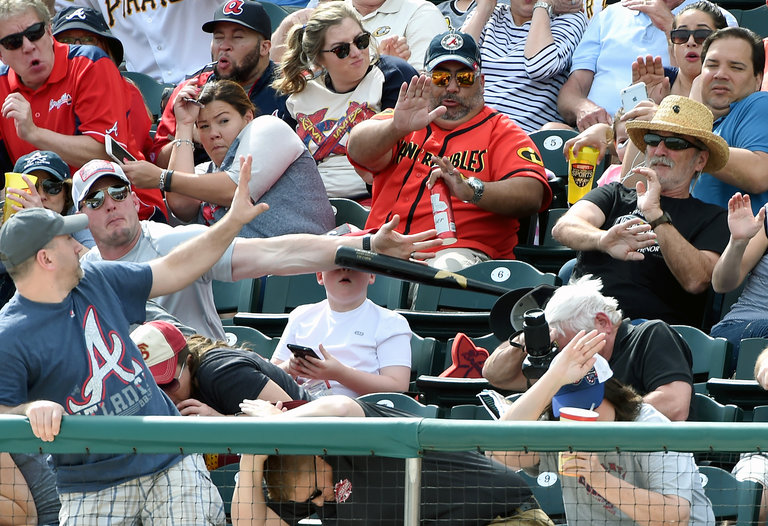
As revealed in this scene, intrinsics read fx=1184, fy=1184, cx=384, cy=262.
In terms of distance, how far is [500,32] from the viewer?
22.6 feet

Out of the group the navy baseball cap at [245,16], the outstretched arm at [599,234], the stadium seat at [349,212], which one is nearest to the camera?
the outstretched arm at [599,234]

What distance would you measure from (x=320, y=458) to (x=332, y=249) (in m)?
1.21

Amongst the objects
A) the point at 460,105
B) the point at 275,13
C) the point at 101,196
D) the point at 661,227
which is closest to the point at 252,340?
the point at 101,196

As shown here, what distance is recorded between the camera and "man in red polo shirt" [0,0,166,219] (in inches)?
237

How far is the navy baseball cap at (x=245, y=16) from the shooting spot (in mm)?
6477

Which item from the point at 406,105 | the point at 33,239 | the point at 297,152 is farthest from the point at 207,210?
the point at 33,239

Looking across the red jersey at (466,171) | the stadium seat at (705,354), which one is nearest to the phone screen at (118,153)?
the red jersey at (466,171)

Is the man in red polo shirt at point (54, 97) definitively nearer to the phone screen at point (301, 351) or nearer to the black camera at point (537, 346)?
the phone screen at point (301, 351)

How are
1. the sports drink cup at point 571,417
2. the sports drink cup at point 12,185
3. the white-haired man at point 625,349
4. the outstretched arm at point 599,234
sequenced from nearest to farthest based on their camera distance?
the sports drink cup at point 571,417 → the white-haired man at point 625,349 → the outstretched arm at point 599,234 → the sports drink cup at point 12,185

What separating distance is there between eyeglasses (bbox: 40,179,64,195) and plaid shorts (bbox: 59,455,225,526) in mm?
2421

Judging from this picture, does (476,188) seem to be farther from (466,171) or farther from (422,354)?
(422,354)

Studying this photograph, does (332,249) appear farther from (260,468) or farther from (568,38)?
(568,38)

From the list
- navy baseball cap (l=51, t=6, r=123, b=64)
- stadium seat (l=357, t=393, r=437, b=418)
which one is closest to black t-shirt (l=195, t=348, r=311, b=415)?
stadium seat (l=357, t=393, r=437, b=418)

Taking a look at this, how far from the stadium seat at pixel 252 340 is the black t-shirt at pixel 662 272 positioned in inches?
51.1
